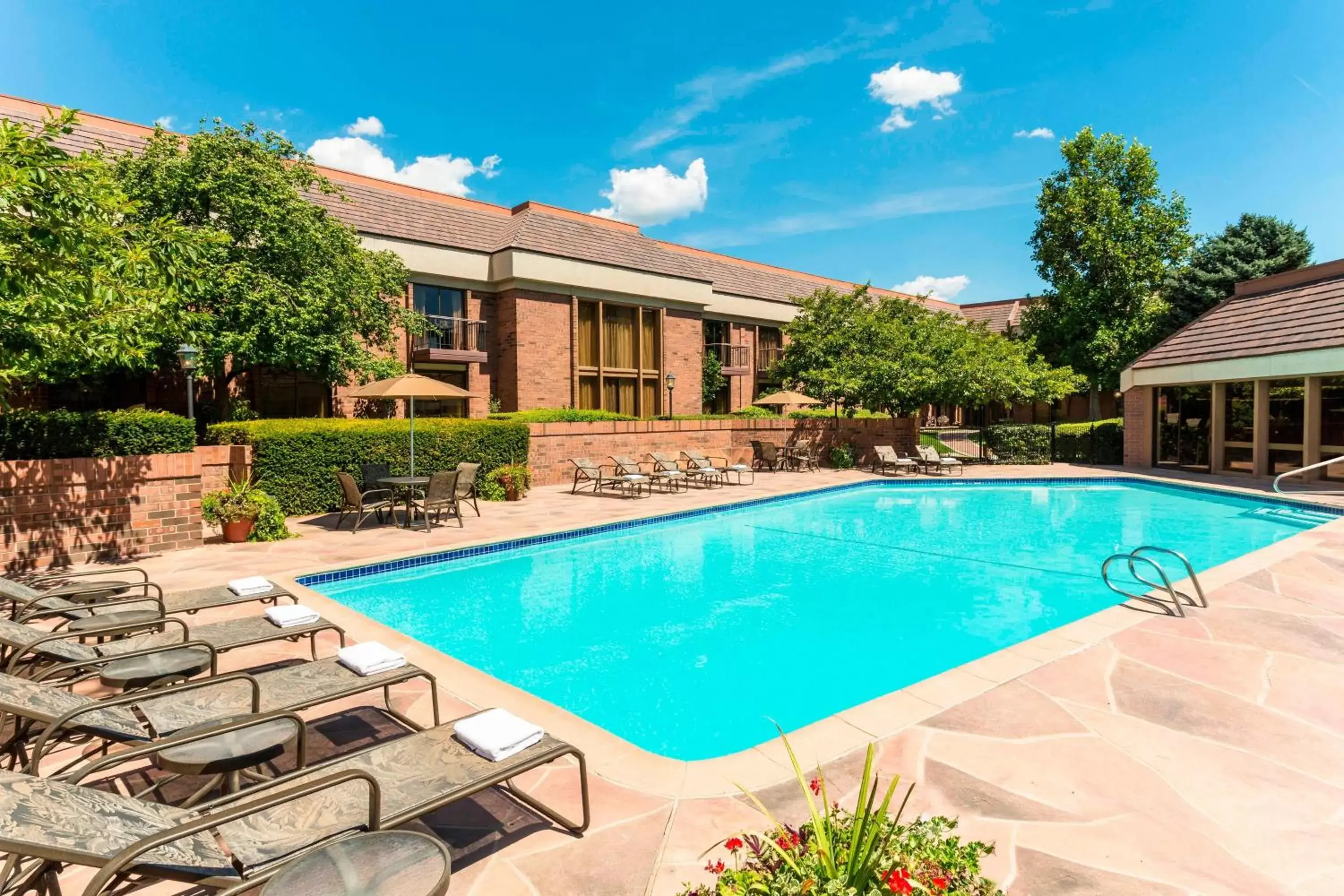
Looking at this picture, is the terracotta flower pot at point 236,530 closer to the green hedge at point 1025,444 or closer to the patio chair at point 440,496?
the patio chair at point 440,496

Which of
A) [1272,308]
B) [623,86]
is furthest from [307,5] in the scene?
[1272,308]

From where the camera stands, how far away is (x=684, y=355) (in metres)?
26.3

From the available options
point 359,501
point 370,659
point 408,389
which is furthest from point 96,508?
point 370,659

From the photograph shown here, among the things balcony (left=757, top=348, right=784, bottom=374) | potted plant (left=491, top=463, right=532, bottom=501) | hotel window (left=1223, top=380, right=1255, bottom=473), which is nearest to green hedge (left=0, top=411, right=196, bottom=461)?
potted plant (left=491, top=463, right=532, bottom=501)

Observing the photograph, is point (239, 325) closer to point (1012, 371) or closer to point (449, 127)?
point (449, 127)

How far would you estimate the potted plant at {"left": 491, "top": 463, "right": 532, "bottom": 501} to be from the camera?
572 inches

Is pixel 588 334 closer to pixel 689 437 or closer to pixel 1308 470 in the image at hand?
pixel 689 437

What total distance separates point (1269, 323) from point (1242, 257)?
37.2 ft

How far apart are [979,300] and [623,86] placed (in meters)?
31.4

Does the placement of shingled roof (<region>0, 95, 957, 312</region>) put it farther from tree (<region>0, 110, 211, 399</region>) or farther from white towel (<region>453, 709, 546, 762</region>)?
white towel (<region>453, 709, 546, 762</region>)

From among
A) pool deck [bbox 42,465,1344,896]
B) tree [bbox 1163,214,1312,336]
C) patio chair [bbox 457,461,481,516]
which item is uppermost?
tree [bbox 1163,214,1312,336]

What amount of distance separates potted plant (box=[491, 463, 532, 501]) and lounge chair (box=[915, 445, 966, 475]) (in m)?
12.1

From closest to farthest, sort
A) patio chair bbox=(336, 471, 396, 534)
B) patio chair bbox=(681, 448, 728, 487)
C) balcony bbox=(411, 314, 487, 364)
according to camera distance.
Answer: patio chair bbox=(336, 471, 396, 534) < patio chair bbox=(681, 448, 728, 487) < balcony bbox=(411, 314, 487, 364)

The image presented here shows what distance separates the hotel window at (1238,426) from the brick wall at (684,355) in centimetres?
1659
